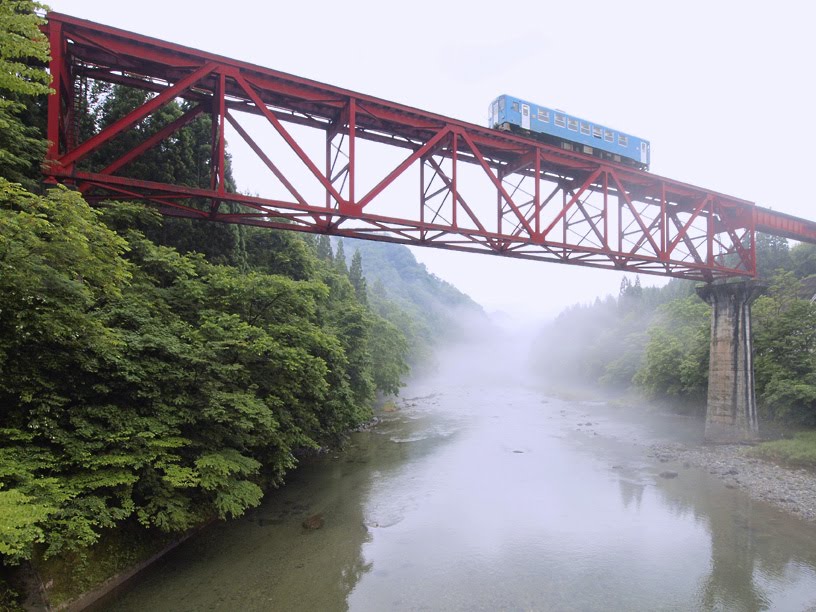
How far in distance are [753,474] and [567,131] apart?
58.0 ft

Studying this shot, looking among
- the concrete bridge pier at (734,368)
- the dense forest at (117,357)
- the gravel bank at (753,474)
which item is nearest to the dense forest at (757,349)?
the concrete bridge pier at (734,368)

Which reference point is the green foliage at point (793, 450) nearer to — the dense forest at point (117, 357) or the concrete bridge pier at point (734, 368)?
the concrete bridge pier at point (734, 368)

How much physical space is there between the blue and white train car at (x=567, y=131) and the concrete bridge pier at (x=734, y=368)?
10.4 m

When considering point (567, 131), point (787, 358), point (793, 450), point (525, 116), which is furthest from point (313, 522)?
point (787, 358)

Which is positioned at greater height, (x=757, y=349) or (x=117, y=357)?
(x=117, y=357)

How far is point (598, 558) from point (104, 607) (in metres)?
12.6

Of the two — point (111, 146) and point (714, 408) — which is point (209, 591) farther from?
point (714, 408)

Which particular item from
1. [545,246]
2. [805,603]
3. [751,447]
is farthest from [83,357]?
[751,447]

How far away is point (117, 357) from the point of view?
9.34 m

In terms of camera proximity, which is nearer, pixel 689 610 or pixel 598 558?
pixel 689 610

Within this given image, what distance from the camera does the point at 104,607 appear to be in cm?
982

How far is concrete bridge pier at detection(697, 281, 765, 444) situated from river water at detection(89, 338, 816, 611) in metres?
6.28

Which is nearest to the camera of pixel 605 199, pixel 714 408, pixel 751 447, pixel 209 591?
pixel 209 591

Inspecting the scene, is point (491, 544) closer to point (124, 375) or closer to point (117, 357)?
point (124, 375)
